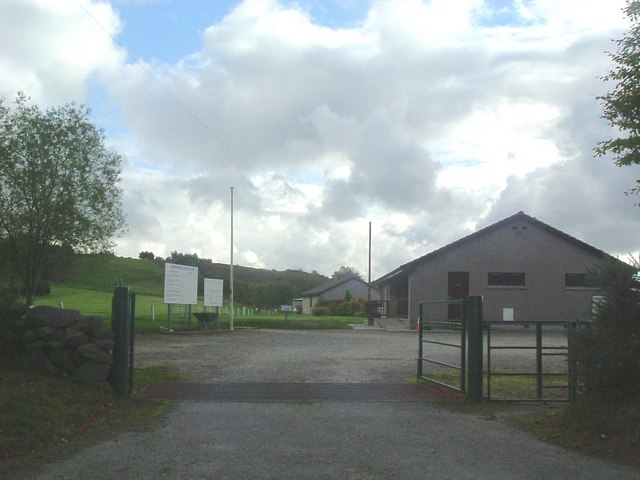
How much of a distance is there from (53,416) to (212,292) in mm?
29412

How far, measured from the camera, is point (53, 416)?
9.15 meters

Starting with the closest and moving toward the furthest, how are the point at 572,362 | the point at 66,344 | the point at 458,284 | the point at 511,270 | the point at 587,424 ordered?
1. the point at 587,424
2. the point at 572,362
3. the point at 66,344
4. the point at 511,270
5. the point at 458,284

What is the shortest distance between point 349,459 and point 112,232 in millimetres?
28079

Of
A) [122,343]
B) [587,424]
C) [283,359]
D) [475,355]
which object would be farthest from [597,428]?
[283,359]

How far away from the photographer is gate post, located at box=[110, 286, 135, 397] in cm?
1198

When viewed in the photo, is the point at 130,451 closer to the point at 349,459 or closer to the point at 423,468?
the point at 349,459

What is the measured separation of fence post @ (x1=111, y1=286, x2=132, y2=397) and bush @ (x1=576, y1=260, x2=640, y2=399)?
22.6ft

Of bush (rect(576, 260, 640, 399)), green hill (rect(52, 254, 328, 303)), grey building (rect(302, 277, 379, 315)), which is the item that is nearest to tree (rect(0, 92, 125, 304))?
green hill (rect(52, 254, 328, 303))

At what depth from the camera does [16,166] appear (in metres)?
30.9

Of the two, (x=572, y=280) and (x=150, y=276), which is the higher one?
(x=150, y=276)

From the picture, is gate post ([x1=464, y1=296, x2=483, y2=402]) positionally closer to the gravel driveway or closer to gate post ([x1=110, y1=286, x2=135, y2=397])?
the gravel driveway

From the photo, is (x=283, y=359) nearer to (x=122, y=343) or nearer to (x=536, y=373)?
(x=122, y=343)

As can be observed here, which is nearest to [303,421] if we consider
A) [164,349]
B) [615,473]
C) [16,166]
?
[615,473]

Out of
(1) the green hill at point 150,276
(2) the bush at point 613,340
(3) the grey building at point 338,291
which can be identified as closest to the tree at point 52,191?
(1) the green hill at point 150,276
